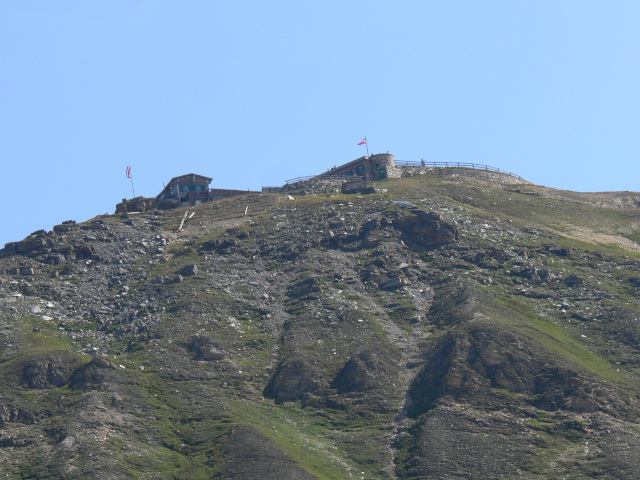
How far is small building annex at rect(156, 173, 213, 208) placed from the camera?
454 feet

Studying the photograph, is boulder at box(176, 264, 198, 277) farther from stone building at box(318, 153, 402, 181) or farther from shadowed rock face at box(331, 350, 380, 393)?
stone building at box(318, 153, 402, 181)

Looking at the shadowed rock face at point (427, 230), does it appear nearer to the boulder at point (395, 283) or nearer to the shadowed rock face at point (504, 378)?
the boulder at point (395, 283)

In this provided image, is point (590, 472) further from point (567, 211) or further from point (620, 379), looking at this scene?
point (567, 211)

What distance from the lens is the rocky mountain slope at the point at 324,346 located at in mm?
72000

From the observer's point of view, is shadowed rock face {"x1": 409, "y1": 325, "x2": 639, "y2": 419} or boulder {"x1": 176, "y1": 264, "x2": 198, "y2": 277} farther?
boulder {"x1": 176, "y1": 264, "x2": 198, "y2": 277}

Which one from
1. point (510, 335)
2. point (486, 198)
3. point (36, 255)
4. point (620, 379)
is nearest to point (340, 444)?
point (510, 335)

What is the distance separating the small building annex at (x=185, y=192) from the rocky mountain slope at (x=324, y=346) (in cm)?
1536

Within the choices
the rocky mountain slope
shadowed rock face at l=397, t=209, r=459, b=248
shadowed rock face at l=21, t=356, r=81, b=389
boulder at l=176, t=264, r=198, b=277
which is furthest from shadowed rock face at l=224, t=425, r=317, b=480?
shadowed rock face at l=397, t=209, r=459, b=248

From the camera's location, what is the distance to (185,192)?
458 feet

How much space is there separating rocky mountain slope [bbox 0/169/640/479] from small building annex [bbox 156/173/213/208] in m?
15.4

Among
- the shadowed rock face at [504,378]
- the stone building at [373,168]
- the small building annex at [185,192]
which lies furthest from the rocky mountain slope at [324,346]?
the stone building at [373,168]

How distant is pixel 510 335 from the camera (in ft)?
274

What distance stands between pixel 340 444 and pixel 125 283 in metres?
35.4

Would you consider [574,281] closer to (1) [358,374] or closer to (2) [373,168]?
(1) [358,374]
